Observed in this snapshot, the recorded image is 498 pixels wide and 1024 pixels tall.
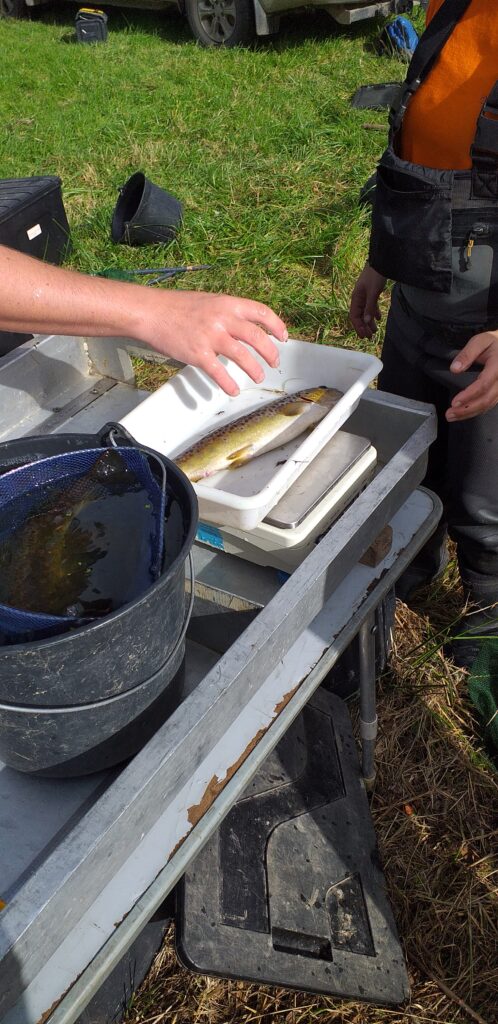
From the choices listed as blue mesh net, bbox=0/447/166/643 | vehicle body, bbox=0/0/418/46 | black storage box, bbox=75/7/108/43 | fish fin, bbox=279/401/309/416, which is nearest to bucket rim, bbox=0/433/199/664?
blue mesh net, bbox=0/447/166/643

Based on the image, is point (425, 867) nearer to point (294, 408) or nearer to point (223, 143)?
point (294, 408)

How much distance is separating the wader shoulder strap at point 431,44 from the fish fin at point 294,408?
0.90 m

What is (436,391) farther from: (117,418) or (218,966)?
(218,966)

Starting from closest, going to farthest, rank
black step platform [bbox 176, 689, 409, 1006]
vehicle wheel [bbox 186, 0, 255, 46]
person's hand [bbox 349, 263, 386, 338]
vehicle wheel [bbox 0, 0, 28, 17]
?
black step platform [bbox 176, 689, 409, 1006] → person's hand [bbox 349, 263, 386, 338] → vehicle wheel [bbox 186, 0, 255, 46] → vehicle wheel [bbox 0, 0, 28, 17]

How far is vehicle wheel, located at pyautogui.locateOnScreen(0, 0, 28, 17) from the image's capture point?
36.9 ft

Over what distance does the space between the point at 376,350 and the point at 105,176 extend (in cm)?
348

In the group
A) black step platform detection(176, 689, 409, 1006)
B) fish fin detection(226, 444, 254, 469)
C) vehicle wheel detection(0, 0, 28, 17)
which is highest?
vehicle wheel detection(0, 0, 28, 17)

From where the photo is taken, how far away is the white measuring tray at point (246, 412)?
177 centimetres

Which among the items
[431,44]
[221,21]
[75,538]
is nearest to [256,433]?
[75,538]

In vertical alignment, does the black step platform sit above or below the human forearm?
below

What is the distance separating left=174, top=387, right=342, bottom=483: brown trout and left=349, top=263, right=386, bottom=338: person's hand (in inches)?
30.1

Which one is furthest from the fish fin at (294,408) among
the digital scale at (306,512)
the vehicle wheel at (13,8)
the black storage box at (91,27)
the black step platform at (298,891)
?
the vehicle wheel at (13,8)

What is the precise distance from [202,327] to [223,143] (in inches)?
223

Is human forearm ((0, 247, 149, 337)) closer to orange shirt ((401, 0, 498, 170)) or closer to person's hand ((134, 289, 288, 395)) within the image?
person's hand ((134, 289, 288, 395))
